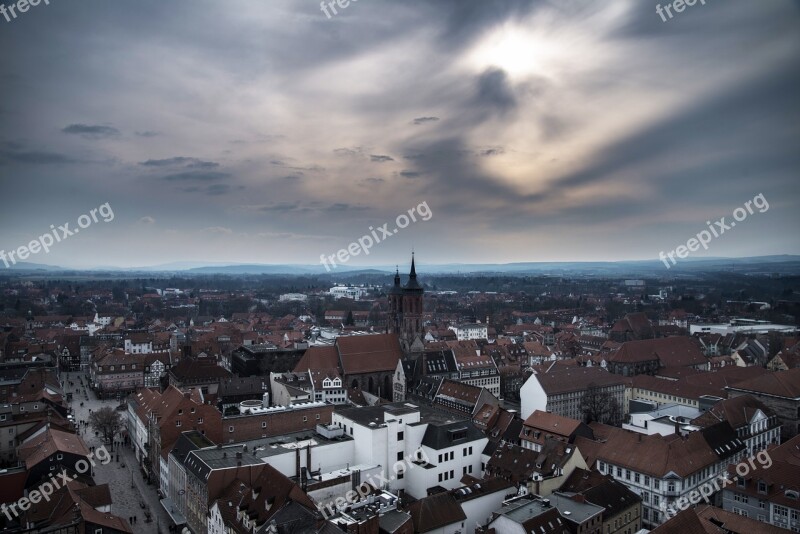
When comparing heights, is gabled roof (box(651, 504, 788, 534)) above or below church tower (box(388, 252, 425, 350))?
below

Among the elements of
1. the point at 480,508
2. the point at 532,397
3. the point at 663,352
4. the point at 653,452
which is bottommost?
the point at 480,508

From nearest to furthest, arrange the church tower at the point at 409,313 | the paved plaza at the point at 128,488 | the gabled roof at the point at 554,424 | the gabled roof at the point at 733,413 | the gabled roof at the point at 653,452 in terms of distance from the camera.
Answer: the paved plaza at the point at 128,488
the gabled roof at the point at 653,452
the gabled roof at the point at 554,424
the gabled roof at the point at 733,413
the church tower at the point at 409,313

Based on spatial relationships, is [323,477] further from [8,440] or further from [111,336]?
[111,336]

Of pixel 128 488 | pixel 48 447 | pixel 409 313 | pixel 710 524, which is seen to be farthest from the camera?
pixel 409 313

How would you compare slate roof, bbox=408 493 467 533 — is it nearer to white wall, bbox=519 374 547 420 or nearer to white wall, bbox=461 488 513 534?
white wall, bbox=461 488 513 534

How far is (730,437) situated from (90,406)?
7826cm

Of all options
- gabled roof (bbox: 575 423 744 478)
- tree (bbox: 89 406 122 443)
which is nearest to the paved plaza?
tree (bbox: 89 406 122 443)

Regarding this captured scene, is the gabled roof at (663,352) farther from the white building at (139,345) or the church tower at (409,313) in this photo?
the white building at (139,345)

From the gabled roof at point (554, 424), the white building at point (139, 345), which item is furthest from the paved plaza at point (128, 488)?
the white building at point (139, 345)

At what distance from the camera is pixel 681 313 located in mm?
161750

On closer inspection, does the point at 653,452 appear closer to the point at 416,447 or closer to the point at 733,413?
the point at 733,413

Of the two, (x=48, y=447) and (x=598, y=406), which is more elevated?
(x=48, y=447)

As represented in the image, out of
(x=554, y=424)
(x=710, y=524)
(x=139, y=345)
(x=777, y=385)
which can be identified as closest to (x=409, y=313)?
(x=554, y=424)

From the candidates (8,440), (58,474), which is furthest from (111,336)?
(58,474)
